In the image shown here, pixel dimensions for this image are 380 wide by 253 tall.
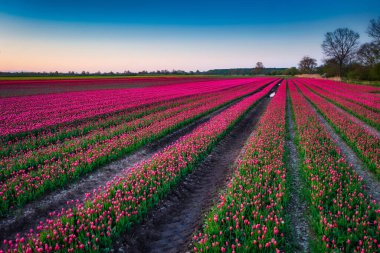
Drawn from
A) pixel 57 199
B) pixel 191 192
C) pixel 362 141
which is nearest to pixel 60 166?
pixel 57 199

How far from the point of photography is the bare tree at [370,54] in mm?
59938

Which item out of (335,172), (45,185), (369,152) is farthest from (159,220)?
(369,152)

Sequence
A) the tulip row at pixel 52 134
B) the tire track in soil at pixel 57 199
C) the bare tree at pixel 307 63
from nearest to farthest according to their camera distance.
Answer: the tire track in soil at pixel 57 199 < the tulip row at pixel 52 134 < the bare tree at pixel 307 63

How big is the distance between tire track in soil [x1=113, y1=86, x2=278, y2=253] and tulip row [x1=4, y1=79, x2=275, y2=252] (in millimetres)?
261

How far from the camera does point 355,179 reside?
722 centimetres

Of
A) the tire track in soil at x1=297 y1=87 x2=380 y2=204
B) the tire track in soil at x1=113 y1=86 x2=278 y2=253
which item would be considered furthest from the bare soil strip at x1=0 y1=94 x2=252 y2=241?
the tire track in soil at x1=297 y1=87 x2=380 y2=204

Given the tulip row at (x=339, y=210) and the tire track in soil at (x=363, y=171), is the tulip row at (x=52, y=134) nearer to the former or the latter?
the tulip row at (x=339, y=210)

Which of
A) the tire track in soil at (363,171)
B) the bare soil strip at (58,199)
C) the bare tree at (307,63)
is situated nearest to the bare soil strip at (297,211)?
the tire track in soil at (363,171)

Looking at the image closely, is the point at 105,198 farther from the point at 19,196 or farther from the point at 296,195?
the point at 296,195

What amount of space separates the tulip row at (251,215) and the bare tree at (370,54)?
6920cm

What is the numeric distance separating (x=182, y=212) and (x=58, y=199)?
3602 millimetres

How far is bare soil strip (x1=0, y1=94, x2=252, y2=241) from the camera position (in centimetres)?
582

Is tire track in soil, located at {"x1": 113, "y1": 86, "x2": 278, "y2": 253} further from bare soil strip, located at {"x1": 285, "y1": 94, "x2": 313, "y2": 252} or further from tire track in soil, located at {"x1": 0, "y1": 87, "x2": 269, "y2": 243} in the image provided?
tire track in soil, located at {"x1": 0, "y1": 87, "x2": 269, "y2": 243}

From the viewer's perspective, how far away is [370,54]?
63.8m
